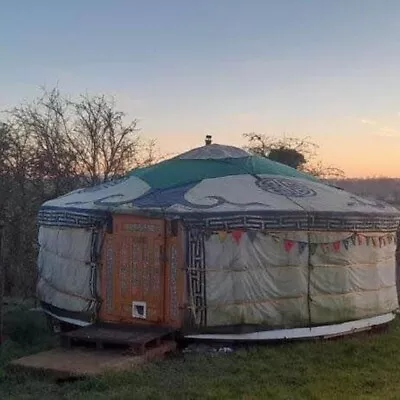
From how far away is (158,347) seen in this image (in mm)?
6684

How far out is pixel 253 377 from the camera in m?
6.02

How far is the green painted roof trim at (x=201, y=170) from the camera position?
311 inches

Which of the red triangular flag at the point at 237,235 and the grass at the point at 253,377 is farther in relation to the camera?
the red triangular flag at the point at 237,235

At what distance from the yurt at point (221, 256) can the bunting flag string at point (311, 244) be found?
1 centimetres

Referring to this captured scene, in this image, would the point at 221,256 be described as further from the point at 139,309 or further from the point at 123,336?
the point at 123,336

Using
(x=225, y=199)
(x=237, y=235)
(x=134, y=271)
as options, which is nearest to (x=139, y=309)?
(x=134, y=271)

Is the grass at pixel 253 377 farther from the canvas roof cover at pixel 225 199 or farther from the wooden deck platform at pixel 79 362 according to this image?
the canvas roof cover at pixel 225 199

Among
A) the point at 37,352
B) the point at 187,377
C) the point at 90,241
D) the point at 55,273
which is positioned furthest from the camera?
the point at 55,273

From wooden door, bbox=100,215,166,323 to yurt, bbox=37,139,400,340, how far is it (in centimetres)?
1

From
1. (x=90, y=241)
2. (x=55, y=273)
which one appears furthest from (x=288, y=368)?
(x=55, y=273)

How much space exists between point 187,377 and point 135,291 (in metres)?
1.57

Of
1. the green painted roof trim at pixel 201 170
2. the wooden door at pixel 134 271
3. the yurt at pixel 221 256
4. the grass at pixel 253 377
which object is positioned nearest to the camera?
the grass at pixel 253 377

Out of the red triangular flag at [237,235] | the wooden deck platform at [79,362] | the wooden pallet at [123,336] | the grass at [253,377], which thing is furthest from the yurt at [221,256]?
the wooden deck platform at [79,362]

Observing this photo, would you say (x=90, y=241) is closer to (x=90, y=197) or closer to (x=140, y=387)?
(x=90, y=197)
